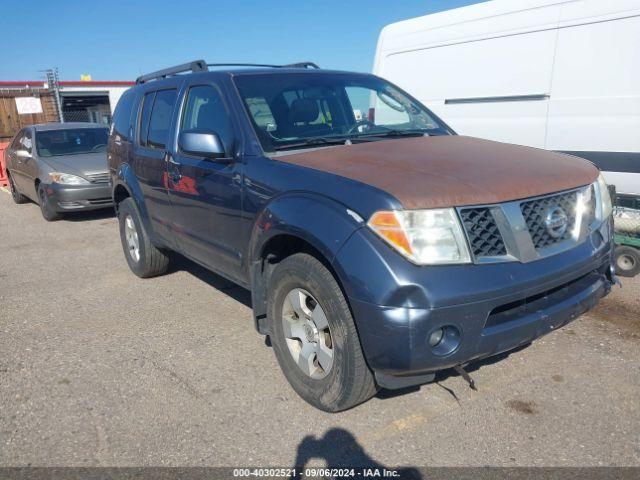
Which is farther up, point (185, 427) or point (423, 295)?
point (423, 295)

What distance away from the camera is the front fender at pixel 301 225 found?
8.18 feet

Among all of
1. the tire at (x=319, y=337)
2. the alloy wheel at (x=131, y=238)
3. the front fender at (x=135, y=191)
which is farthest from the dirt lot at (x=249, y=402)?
the alloy wheel at (x=131, y=238)

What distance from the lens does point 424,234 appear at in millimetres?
2357

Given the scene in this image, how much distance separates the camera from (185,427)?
288 centimetres

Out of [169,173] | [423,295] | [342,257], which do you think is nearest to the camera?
[423,295]

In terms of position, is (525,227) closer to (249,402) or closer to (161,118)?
(249,402)

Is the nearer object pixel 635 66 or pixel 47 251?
pixel 635 66

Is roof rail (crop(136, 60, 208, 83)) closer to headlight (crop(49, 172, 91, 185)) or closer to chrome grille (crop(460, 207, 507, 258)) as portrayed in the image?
chrome grille (crop(460, 207, 507, 258))

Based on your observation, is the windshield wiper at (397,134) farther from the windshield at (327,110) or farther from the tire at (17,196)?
the tire at (17,196)

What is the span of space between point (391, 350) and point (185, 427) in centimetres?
129

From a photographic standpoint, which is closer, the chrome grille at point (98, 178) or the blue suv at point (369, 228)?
the blue suv at point (369, 228)

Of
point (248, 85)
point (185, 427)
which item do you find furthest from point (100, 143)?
point (185, 427)

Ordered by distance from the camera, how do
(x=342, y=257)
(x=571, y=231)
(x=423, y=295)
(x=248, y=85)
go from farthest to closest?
(x=248, y=85), (x=571, y=231), (x=342, y=257), (x=423, y=295)

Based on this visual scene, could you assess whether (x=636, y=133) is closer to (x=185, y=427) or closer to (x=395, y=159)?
(x=395, y=159)
